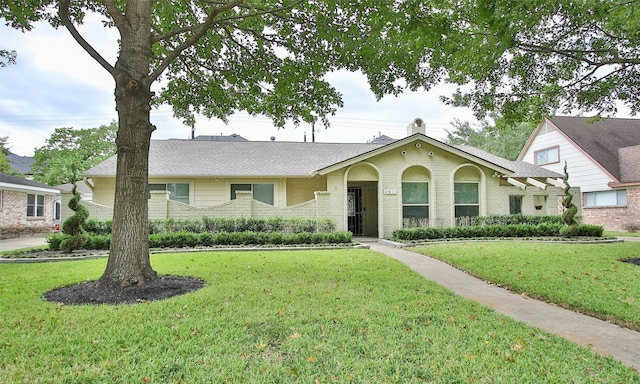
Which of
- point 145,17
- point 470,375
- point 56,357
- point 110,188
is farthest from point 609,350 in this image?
point 110,188

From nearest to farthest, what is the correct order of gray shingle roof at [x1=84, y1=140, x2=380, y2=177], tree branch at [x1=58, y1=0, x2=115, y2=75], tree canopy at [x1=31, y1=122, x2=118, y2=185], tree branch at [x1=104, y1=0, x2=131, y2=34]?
tree branch at [x1=104, y1=0, x2=131, y2=34] < tree branch at [x1=58, y1=0, x2=115, y2=75] < gray shingle roof at [x1=84, y1=140, x2=380, y2=177] < tree canopy at [x1=31, y1=122, x2=118, y2=185]

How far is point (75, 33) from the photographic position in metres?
6.54

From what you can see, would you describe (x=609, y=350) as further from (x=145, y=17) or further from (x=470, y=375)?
(x=145, y=17)

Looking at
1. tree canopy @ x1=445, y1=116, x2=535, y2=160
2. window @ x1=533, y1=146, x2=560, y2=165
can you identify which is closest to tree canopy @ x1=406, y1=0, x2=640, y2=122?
window @ x1=533, y1=146, x2=560, y2=165

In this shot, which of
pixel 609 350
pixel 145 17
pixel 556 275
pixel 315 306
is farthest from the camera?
pixel 556 275

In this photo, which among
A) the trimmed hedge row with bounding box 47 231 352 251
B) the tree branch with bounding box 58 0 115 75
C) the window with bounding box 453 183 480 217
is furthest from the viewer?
the window with bounding box 453 183 480 217

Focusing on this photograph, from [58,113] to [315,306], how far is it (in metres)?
49.4

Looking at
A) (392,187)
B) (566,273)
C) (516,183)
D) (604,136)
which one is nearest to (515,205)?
(516,183)

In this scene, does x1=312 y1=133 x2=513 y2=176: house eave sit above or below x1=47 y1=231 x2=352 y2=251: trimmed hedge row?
above

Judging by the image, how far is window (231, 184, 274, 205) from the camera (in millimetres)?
17188

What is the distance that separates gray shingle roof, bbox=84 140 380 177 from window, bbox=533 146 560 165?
13.2m

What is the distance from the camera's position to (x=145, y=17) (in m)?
6.55

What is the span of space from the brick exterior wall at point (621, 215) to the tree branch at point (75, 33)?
989 inches

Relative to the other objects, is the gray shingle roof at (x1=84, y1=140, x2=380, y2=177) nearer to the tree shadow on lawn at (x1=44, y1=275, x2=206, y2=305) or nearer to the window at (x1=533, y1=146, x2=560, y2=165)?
the tree shadow on lawn at (x1=44, y1=275, x2=206, y2=305)
